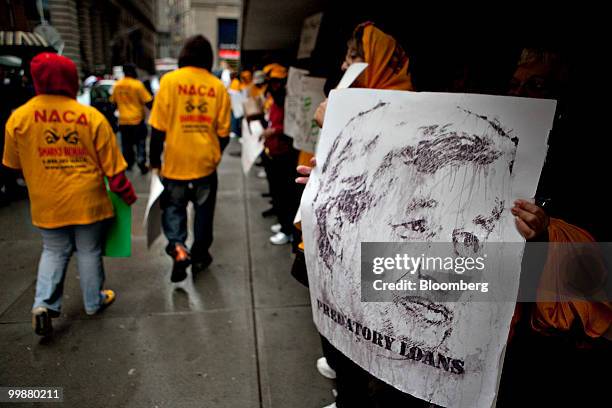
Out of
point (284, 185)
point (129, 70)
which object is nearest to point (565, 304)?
point (284, 185)

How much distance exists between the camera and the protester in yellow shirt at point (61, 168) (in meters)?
2.52

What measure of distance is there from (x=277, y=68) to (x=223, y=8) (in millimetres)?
28436

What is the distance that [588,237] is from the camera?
1223 mm

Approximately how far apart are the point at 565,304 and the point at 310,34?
343cm

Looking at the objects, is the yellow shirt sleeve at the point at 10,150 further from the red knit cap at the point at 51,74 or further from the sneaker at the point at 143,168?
the sneaker at the point at 143,168

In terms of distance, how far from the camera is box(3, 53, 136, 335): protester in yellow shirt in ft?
8.26

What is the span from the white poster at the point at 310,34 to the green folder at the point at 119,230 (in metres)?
2.16

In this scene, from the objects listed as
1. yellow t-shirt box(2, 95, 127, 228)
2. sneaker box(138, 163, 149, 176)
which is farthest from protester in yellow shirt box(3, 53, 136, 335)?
sneaker box(138, 163, 149, 176)

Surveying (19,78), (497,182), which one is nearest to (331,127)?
(497,182)

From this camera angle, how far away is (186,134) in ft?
11.1

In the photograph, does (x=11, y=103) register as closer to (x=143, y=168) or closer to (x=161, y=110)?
(x=143, y=168)

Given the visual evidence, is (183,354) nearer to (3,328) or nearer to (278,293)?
(278,293)

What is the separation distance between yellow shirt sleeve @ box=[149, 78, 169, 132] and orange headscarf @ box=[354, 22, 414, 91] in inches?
76.2

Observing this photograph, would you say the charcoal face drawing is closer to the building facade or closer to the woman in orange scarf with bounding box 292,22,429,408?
the woman in orange scarf with bounding box 292,22,429,408
